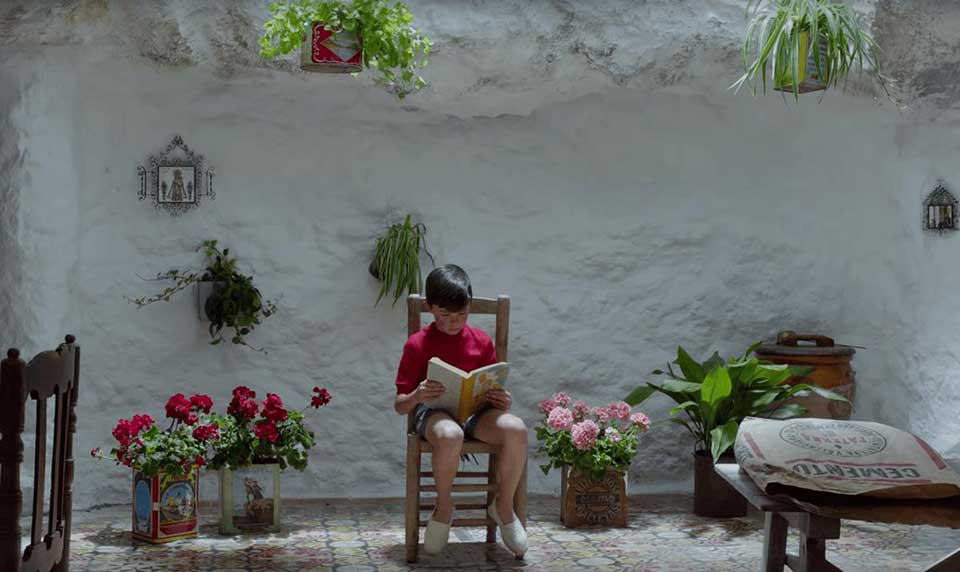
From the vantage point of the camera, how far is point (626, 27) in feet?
18.2

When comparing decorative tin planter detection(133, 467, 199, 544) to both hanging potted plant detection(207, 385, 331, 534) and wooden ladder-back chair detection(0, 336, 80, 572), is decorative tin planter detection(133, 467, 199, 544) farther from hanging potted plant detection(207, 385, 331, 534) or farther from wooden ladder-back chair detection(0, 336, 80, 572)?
wooden ladder-back chair detection(0, 336, 80, 572)

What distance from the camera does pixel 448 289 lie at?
4.46 m

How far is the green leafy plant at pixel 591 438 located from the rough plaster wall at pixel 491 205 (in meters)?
0.71

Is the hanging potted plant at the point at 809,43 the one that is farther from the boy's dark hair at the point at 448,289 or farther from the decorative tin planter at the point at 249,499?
the decorative tin planter at the point at 249,499

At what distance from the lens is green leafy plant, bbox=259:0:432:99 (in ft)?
15.7

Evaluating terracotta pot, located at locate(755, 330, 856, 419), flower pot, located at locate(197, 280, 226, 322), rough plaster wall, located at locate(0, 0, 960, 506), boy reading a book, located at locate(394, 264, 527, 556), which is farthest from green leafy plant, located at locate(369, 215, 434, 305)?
terracotta pot, located at locate(755, 330, 856, 419)

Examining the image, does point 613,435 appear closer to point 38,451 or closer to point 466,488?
point 466,488

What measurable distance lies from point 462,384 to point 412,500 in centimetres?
52

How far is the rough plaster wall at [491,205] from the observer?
17.6ft

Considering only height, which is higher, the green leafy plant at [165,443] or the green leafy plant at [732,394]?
the green leafy plant at [732,394]

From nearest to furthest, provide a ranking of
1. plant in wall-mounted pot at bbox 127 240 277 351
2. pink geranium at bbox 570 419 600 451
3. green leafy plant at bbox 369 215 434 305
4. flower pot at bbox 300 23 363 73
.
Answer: flower pot at bbox 300 23 363 73, pink geranium at bbox 570 419 600 451, plant in wall-mounted pot at bbox 127 240 277 351, green leafy plant at bbox 369 215 434 305

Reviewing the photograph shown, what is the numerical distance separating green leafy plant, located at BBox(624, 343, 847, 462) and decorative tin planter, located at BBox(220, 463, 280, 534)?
5.48 ft

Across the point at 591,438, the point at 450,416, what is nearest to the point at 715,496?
the point at 591,438

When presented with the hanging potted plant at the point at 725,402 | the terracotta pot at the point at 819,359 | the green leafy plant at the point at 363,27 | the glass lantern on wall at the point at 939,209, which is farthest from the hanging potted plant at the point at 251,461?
the glass lantern on wall at the point at 939,209
